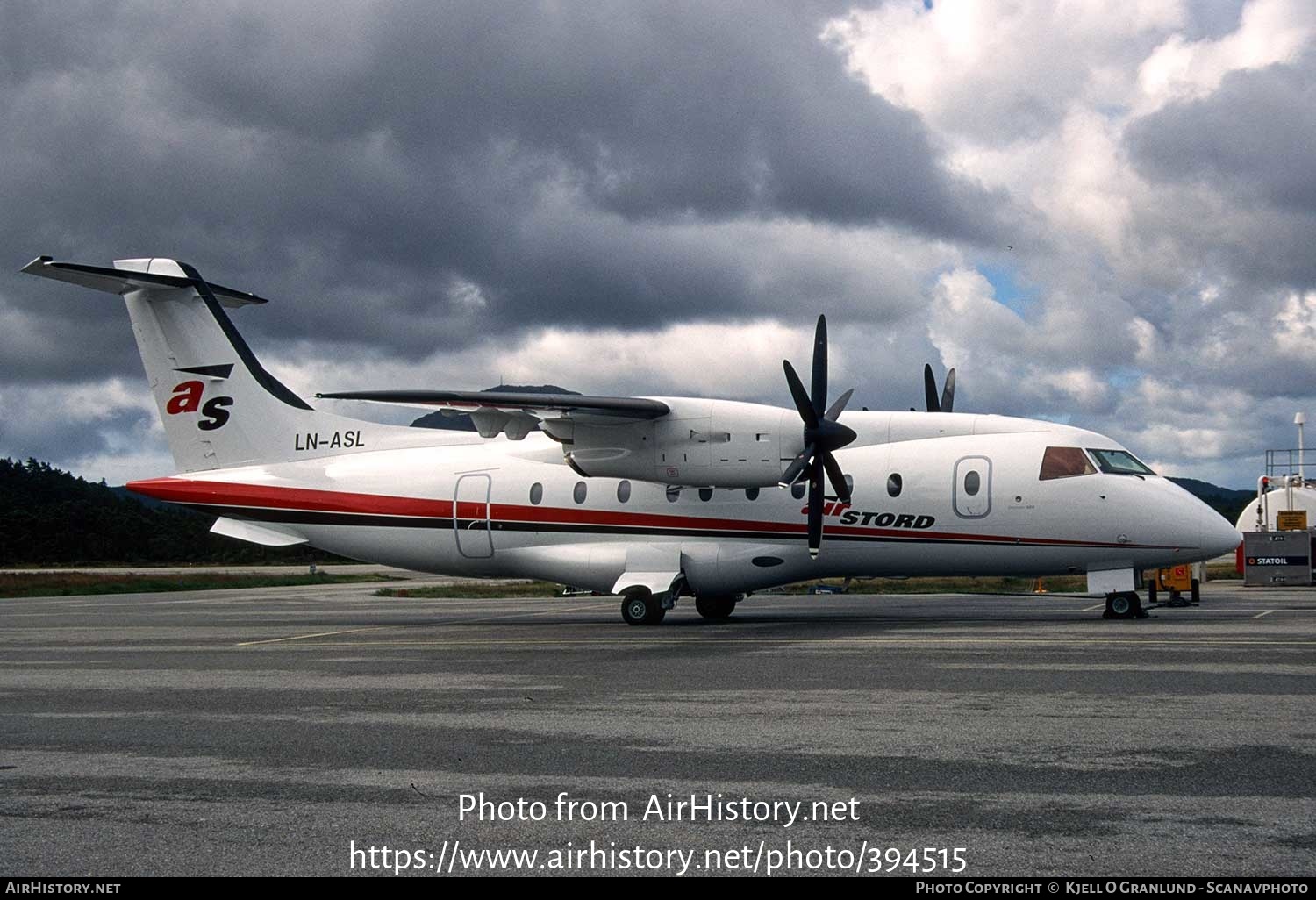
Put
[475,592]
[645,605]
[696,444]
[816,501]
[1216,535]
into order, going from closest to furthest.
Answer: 1. [1216,535]
2. [816,501]
3. [696,444]
4. [645,605]
5. [475,592]

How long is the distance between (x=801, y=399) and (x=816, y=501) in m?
1.91

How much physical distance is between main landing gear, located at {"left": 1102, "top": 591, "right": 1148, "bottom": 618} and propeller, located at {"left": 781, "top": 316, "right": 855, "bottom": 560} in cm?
540

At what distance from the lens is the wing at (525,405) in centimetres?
1995

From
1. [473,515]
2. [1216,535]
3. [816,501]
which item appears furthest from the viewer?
[473,515]

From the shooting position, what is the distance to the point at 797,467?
784 inches

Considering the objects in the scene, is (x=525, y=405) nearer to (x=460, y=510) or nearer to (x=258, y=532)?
(x=460, y=510)

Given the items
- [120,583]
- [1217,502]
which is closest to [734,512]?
[120,583]

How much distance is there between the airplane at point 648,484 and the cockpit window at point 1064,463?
38 mm

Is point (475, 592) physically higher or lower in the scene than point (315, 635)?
lower

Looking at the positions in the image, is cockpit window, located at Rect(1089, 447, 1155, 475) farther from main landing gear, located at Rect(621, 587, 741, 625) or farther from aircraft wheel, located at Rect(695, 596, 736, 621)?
main landing gear, located at Rect(621, 587, 741, 625)

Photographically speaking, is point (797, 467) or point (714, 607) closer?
point (797, 467)

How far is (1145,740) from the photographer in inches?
335

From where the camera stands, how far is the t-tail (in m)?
25.7
